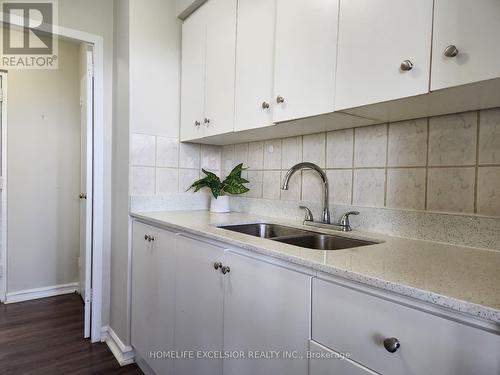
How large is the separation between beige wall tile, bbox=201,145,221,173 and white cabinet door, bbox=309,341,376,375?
5.25ft

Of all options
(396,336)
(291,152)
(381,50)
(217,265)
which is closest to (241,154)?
(291,152)

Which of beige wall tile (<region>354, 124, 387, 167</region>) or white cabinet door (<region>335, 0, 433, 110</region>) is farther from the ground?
white cabinet door (<region>335, 0, 433, 110</region>)

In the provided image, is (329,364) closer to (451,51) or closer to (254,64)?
(451,51)

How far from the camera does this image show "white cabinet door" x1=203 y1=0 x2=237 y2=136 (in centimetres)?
164

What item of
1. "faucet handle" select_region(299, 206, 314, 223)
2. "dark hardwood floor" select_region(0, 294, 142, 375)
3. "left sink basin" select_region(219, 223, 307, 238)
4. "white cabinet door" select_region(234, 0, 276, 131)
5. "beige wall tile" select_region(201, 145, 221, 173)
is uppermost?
"white cabinet door" select_region(234, 0, 276, 131)

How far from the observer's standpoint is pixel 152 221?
1678 mm

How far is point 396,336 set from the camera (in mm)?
643

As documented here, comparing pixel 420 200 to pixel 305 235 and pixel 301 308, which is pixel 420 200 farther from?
pixel 301 308

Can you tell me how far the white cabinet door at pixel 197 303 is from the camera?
3.87 feet

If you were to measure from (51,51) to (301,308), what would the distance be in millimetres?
3235

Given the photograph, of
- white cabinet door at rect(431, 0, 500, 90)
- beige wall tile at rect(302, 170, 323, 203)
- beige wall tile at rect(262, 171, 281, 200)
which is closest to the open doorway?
beige wall tile at rect(262, 171, 281, 200)

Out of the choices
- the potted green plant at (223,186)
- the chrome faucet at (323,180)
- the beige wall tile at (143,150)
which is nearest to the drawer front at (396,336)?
the chrome faucet at (323,180)

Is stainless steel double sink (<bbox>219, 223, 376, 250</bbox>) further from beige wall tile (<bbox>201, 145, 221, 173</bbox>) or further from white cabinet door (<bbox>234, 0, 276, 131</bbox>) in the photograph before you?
beige wall tile (<bbox>201, 145, 221, 173</bbox>)

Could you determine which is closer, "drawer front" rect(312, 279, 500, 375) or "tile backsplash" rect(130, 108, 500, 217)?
"drawer front" rect(312, 279, 500, 375)
